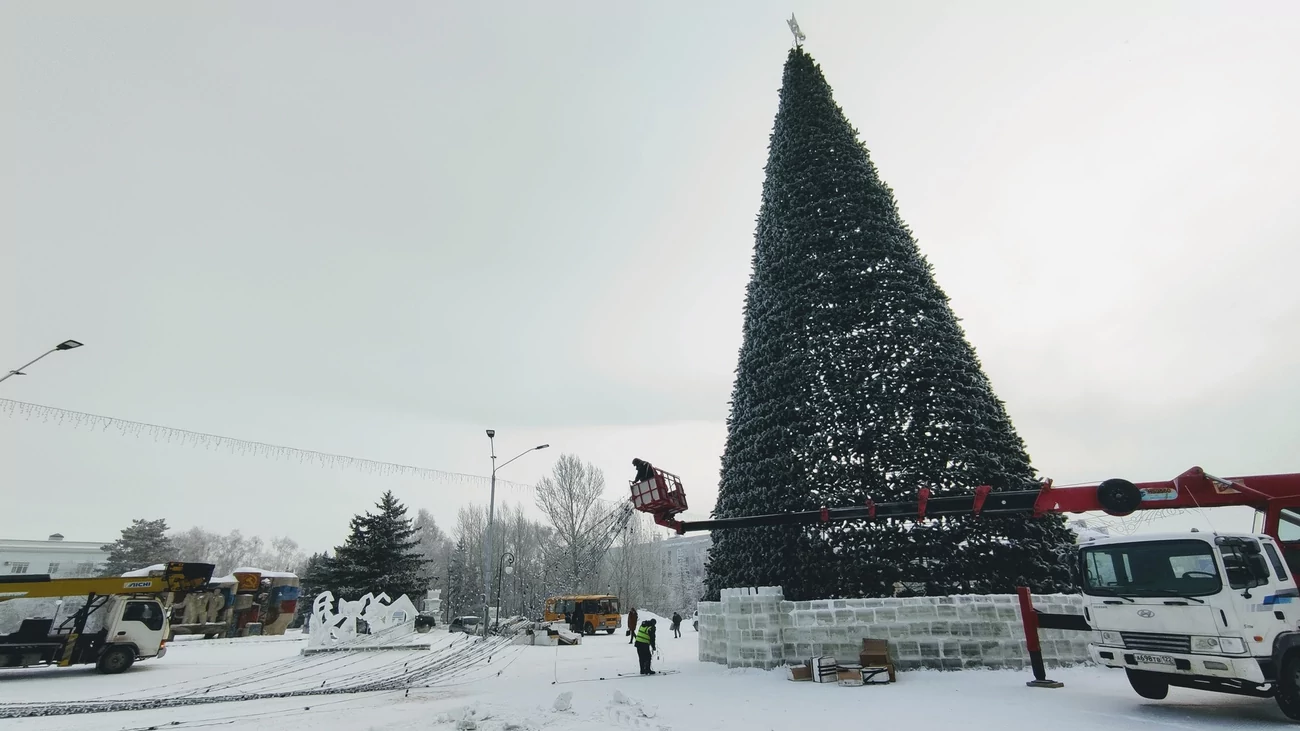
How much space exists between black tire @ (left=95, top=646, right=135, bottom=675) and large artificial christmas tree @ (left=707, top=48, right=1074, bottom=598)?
55.2ft

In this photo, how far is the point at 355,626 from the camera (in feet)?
78.4

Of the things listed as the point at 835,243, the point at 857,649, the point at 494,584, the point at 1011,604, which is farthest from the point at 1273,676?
the point at 494,584

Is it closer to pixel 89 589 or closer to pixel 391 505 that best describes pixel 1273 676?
A: pixel 89 589

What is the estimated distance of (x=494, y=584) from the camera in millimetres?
61688

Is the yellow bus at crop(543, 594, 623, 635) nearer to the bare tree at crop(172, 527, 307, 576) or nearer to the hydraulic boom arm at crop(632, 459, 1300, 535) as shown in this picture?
A: the hydraulic boom arm at crop(632, 459, 1300, 535)

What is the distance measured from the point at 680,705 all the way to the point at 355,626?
19870 millimetres

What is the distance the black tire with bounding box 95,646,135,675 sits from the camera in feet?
53.6

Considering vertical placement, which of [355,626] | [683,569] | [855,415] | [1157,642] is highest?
[855,415]

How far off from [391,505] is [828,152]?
35.0 m

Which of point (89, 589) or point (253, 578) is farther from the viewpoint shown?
point (253, 578)

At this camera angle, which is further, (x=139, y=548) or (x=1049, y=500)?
(x=139, y=548)

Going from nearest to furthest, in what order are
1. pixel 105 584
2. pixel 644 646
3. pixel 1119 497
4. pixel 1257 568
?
pixel 1257 568, pixel 1119 497, pixel 644 646, pixel 105 584

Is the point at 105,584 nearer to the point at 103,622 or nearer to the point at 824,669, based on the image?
the point at 103,622

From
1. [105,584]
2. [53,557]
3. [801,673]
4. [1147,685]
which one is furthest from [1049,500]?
[53,557]
